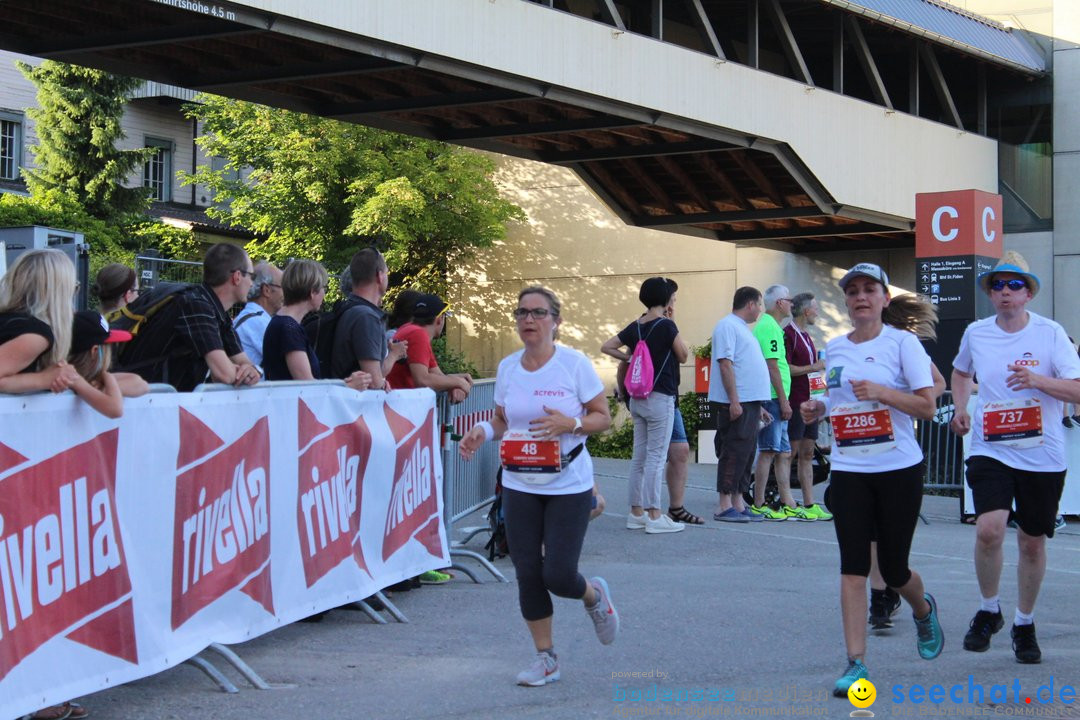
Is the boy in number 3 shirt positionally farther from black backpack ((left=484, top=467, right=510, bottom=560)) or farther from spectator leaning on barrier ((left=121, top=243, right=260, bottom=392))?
black backpack ((left=484, top=467, right=510, bottom=560))

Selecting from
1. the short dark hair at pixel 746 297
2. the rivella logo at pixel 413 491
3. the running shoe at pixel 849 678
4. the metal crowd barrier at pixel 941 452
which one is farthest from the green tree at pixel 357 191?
A: the running shoe at pixel 849 678

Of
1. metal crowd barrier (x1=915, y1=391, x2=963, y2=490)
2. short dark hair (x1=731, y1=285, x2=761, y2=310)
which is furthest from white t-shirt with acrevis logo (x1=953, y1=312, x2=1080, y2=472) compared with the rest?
metal crowd barrier (x1=915, y1=391, x2=963, y2=490)

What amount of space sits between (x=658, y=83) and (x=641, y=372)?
1019cm

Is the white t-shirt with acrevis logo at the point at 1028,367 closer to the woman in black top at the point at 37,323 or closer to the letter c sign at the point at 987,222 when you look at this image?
the woman in black top at the point at 37,323

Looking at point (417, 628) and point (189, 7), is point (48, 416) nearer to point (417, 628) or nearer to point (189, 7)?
point (417, 628)

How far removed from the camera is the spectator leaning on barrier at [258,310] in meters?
9.33

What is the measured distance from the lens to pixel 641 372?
37.5 ft

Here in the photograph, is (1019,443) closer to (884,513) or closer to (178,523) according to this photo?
(884,513)

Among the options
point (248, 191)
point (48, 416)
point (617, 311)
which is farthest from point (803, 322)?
point (248, 191)

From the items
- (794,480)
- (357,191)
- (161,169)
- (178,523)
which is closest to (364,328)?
→ (178,523)

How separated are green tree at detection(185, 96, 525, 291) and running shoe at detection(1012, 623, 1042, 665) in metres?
24.0

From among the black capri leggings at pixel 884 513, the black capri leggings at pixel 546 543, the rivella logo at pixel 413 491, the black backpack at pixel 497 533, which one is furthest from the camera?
the black backpack at pixel 497 533

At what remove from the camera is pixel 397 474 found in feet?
27.2

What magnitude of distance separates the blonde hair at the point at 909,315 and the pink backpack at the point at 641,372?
4680 mm
